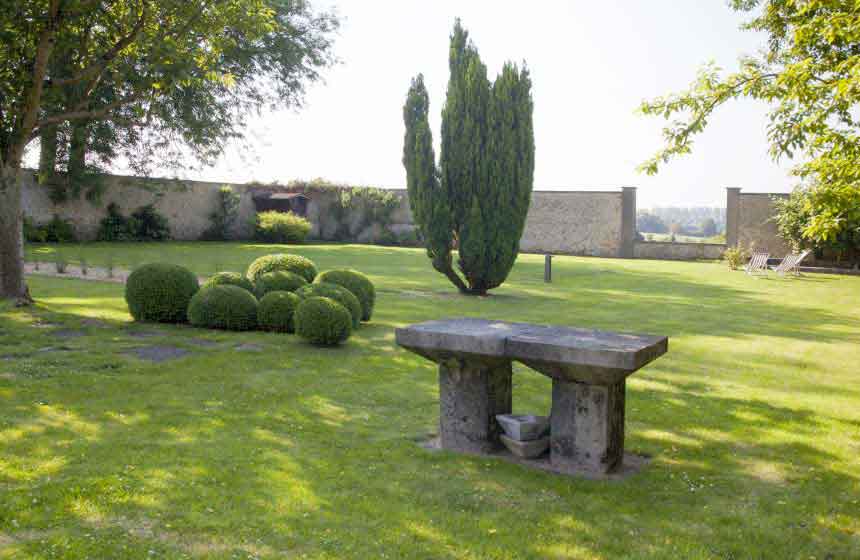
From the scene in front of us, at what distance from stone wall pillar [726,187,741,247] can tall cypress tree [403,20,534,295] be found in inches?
739

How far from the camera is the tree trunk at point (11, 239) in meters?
10.9

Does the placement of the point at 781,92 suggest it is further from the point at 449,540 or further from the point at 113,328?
the point at 113,328

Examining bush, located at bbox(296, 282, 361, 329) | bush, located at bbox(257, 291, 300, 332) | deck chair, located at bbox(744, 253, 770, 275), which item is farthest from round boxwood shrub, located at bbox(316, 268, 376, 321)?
deck chair, located at bbox(744, 253, 770, 275)

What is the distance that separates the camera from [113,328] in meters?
9.79

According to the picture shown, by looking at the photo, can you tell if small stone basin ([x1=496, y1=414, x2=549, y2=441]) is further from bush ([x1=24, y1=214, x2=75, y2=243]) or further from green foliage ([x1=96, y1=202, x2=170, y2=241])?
green foliage ([x1=96, y1=202, x2=170, y2=241])

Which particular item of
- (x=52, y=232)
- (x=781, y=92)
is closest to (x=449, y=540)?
(x=781, y=92)

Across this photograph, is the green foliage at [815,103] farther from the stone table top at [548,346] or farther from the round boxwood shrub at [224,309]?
the round boxwood shrub at [224,309]

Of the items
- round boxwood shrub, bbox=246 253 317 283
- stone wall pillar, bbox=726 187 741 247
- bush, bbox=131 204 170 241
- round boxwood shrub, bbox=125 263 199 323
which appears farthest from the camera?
stone wall pillar, bbox=726 187 741 247

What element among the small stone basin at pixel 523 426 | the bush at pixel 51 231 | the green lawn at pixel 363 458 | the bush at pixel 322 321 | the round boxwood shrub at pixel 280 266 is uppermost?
the bush at pixel 51 231

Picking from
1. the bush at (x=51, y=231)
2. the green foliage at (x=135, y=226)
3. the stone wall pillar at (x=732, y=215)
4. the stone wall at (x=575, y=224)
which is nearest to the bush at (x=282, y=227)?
the green foliage at (x=135, y=226)

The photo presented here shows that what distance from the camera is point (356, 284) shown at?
424 inches

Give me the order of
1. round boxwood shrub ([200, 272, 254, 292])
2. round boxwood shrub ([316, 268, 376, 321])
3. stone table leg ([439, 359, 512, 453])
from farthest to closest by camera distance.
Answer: round boxwood shrub ([316, 268, 376, 321]) → round boxwood shrub ([200, 272, 254, 292]) → stone table leg ([439, 359, 512, 453])

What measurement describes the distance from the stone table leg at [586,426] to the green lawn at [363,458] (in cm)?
22

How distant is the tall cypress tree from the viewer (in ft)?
47.8
